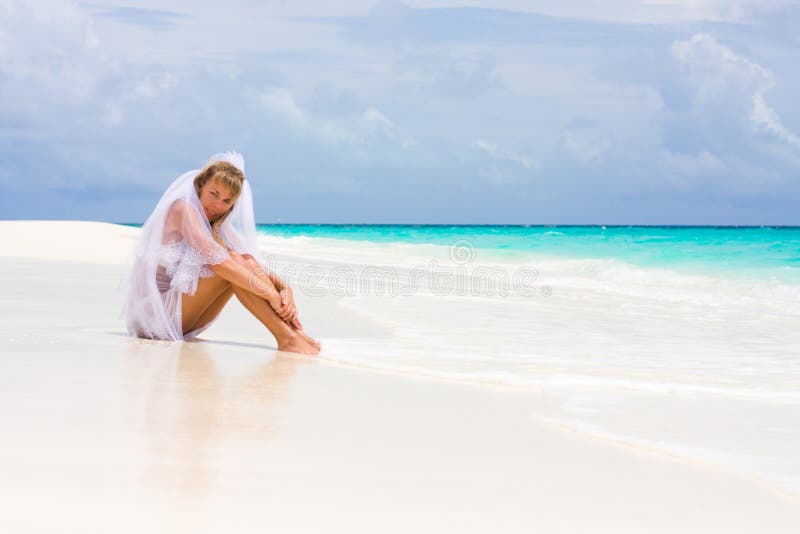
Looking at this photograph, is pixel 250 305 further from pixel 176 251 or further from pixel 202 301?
pixel 176 251

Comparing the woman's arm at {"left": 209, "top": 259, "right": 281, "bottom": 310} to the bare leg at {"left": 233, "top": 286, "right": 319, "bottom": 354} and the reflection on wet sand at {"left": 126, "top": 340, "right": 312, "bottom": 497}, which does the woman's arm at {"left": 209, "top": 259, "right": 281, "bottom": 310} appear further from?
the reflection on wet sand at {"left": 126, "top": 340, "right": 312, "bottom": 497}

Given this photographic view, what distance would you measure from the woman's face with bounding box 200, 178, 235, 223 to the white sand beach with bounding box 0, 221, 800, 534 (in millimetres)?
874

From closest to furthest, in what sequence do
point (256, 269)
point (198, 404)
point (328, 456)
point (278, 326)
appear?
point (328, 456), point (198, 404), point (256, 269), point (278, 326)

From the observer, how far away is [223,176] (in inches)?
215

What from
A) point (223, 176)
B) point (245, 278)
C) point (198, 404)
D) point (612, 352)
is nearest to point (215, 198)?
point (223, 176)

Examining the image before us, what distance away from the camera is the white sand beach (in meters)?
2.45

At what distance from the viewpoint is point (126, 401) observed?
12.2 ft

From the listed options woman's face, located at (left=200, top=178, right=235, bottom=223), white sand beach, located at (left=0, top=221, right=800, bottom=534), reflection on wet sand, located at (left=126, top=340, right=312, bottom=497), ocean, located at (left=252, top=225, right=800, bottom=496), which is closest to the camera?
white sand beach, located at (left=0, top=221, right=800, bottom=534)

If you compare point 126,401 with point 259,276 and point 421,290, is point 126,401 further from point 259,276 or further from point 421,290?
point 421,290

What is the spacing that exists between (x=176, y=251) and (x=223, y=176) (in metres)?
0.51

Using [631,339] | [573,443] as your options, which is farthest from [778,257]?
Answer: [573,443]

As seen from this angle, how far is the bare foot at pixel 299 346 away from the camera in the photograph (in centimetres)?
552

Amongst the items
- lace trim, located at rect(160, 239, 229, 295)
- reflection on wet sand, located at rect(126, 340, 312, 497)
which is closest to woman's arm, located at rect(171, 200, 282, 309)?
lace trim, located at rect(160, 239, 229, 295)

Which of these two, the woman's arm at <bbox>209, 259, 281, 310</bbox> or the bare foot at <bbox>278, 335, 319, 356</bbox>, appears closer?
the woman's arm at <bbox>209, 259, 281, 310</bbox>
